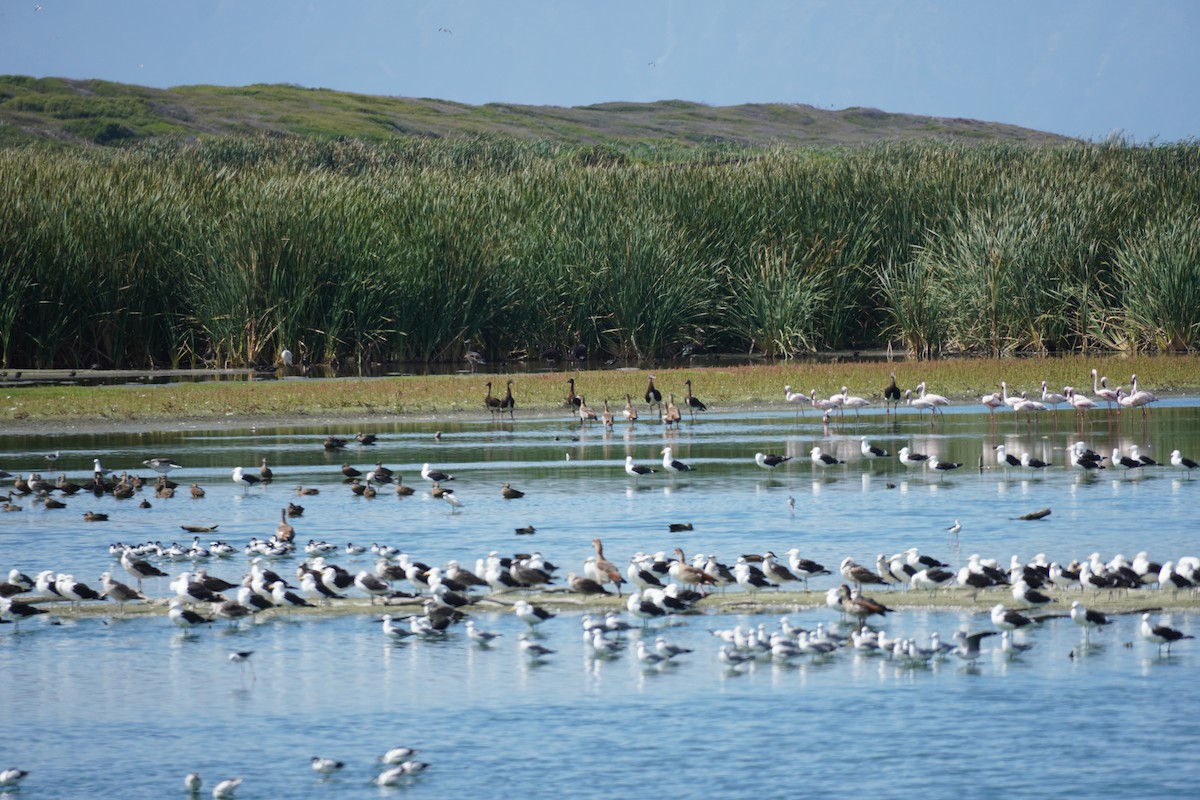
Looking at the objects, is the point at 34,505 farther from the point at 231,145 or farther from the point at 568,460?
the point at 231,145

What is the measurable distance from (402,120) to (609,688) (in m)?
119

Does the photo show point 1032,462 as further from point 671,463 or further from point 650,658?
point 650,658

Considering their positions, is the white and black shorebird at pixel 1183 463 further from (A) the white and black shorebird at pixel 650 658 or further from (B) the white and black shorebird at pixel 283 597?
(B) the white and black shorebird at pixel 283 597

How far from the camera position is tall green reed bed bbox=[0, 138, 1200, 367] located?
41406 mm

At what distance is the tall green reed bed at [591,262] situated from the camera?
136 ft

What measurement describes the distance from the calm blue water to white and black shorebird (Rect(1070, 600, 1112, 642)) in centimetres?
17

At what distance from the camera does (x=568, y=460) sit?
27.8 meters

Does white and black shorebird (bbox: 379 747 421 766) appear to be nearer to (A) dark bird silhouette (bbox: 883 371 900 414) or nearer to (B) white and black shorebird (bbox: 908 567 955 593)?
(B) white and black shorebird (bbox: 908 567 955 593)

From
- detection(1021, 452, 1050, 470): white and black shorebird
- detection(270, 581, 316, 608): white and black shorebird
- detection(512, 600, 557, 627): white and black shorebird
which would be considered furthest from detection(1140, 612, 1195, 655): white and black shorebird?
detection(1021, 452, 1050, 470): white and black shorebird

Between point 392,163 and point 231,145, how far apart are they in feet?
29.6

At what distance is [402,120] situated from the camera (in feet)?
422

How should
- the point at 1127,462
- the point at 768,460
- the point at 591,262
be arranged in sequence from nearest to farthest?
the point at 1127,462 < the point at 768,460 < the point at 591,262

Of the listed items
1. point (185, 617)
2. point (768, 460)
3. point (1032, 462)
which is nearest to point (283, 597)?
point (185, 617)

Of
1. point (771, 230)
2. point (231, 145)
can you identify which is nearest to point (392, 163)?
point (231, 145)
